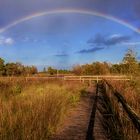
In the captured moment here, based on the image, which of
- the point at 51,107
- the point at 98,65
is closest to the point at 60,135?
the point at 51,107

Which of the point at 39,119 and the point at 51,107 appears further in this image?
the point at 51,107

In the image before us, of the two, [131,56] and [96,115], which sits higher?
[131,56]

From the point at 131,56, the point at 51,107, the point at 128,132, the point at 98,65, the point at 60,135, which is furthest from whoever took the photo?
the point at 98,65

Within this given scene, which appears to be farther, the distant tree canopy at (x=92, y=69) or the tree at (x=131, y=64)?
the distant tree canopy at (x=92, y=69)

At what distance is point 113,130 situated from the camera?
9.72 metres

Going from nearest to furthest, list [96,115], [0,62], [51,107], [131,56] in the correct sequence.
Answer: [51,107]
[96,115]
[131,56]
[0,62]

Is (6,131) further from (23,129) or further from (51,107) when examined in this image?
(51,107)

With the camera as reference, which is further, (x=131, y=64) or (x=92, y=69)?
(x=92, y=69)

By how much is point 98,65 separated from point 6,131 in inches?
2519

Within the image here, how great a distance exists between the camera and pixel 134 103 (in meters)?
12.3

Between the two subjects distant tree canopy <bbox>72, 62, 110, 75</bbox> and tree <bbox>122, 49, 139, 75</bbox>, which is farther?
distant tree canopy <bbox>72, 62, 110, 75</bbox>

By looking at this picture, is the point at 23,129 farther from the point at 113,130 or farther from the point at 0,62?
the point at 0,62

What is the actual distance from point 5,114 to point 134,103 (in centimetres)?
455

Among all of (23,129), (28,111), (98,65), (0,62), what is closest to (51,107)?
(28,111)
